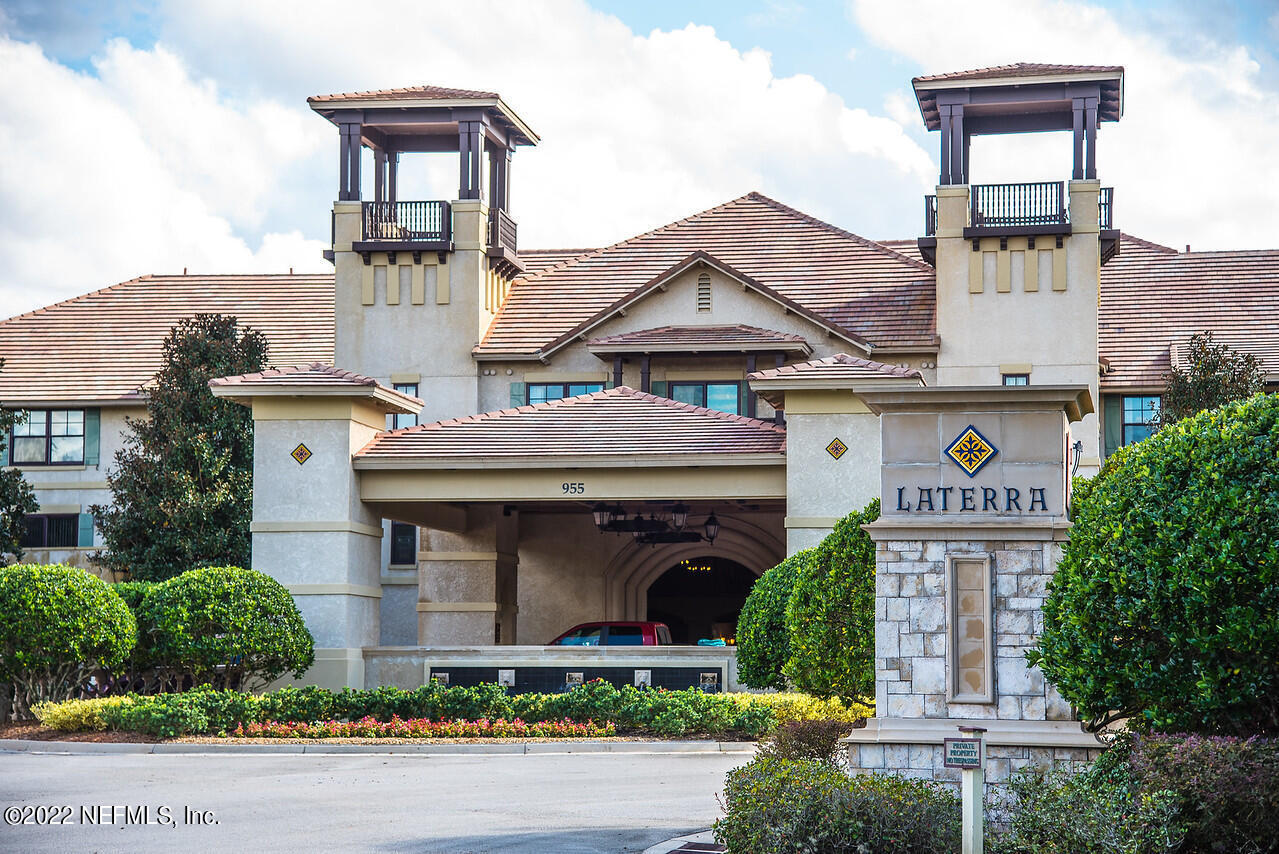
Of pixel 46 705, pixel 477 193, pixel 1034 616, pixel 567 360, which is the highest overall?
pixel 477 193

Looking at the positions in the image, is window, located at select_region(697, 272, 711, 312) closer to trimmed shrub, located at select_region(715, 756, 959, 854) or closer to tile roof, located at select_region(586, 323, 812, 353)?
tile roof, located at select_region(586, 323, 812, 353)

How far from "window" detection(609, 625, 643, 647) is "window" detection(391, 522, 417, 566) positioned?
20.6 ft

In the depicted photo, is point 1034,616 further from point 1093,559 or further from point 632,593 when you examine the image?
point 632,593

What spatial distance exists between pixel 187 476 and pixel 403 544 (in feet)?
17.1

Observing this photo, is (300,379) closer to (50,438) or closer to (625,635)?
(625,635)

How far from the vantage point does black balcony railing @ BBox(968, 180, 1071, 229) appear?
32.5 metres

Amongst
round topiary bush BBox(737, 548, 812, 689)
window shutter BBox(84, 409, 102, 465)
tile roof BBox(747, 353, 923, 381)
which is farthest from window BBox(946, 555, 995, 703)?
window shutter BBox(84, 409, 102, 465)

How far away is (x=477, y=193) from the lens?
34.8 metres

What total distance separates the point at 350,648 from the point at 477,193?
1239 centimetres

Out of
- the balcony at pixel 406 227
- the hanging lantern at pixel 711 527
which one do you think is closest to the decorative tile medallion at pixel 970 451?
the hanging lantern at pixel 711 527

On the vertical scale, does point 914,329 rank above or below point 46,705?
above

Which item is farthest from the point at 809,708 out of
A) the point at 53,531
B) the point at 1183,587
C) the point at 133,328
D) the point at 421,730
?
the point at 133,328

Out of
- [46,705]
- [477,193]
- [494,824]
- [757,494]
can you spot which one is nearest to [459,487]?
[757,494]

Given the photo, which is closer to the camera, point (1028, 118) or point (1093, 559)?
point (1093, 559)
